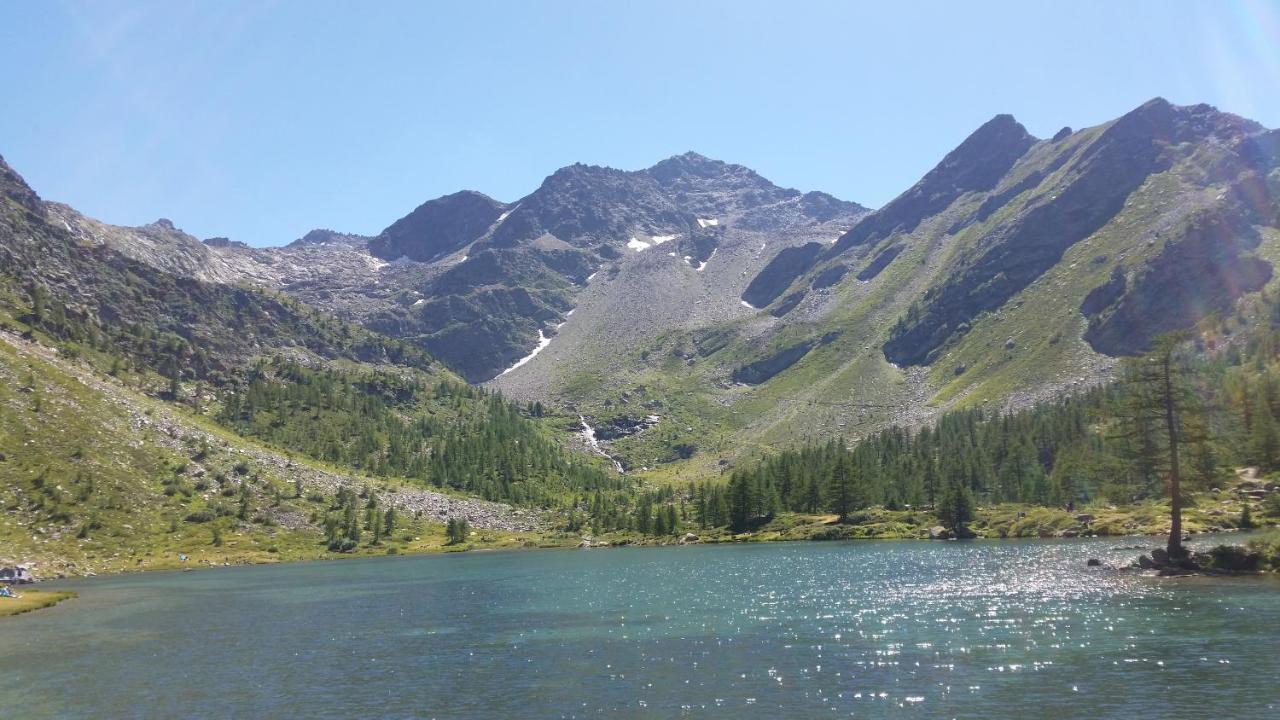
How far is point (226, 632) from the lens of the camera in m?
61.5

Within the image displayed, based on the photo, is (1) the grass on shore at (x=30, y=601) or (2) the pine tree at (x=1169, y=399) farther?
(1) the grass on shore at (x=30, y=601)

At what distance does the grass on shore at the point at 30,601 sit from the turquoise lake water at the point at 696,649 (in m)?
2.59

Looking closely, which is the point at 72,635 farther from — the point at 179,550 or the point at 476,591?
the point at 179,550

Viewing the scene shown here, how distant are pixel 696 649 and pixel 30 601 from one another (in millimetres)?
77264

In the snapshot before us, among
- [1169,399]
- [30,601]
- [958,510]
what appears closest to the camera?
[1169,399]

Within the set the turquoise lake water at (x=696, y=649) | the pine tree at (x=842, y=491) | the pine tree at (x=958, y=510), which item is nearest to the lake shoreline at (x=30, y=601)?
the turquoise lake water at (x=696, y=649)

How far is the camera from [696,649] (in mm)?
46312

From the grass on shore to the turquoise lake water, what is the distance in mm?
2593

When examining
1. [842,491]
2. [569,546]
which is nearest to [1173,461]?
[842,491]

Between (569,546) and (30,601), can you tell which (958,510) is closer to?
(569,546)

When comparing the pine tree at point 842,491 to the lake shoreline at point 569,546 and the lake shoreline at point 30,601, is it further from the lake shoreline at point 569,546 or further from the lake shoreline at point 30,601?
the lake shoreline at point 30,601

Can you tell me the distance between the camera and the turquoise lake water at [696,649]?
33.7 metres

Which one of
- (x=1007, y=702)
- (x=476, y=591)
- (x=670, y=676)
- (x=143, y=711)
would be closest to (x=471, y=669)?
(x=670, y=676)

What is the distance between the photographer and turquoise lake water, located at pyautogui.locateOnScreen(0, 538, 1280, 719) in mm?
33688
